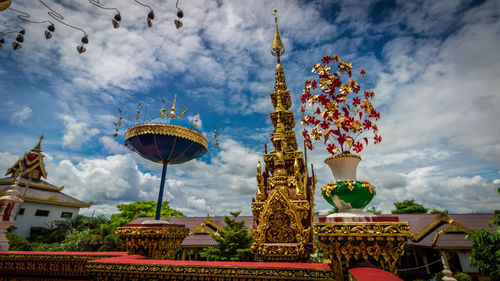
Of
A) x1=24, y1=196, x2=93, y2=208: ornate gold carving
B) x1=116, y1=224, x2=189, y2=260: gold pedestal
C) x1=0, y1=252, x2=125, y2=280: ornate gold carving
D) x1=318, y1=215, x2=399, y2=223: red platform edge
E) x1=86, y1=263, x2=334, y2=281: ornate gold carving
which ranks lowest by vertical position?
x1=0, y1=252, x2=125, y2=280: ornate gold carving

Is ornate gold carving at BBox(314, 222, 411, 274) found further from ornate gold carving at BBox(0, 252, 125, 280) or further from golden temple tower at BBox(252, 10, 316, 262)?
ornate gold carving at BBox(0, 252, 125, 280)

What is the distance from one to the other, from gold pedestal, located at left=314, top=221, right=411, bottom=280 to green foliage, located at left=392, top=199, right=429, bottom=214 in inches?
1235

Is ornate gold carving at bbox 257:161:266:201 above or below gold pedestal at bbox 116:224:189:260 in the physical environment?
above

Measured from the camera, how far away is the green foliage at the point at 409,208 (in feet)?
92.3

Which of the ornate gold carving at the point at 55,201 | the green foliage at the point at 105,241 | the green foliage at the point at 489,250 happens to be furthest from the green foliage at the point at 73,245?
the green foliage at the point at 489,250

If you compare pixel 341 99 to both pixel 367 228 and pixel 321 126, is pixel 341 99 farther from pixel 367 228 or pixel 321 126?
pixel 367 228

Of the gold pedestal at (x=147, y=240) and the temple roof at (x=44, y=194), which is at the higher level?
the temple roof at (x=44, y=194)

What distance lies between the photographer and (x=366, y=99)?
333 centimetres

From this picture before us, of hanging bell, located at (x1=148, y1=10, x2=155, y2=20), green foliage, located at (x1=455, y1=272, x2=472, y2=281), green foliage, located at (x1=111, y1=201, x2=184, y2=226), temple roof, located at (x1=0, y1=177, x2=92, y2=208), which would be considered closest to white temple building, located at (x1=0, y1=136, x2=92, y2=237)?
temple roof, located at (x1=0, y1=177, x2=92, y2=208)

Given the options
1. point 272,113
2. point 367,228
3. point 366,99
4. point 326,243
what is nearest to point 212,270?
point 326,243

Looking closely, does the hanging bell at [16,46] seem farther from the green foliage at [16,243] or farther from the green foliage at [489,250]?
the green foliage at [16,243]

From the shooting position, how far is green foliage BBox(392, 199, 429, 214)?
2814 centimetres

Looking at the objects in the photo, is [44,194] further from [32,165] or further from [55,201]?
[32,165]

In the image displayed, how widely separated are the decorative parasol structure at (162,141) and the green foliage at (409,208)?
102 feet
